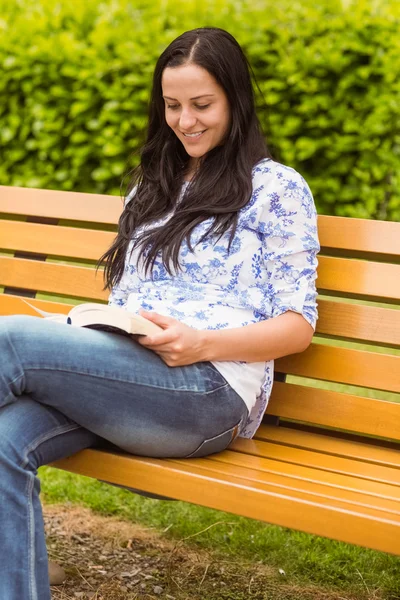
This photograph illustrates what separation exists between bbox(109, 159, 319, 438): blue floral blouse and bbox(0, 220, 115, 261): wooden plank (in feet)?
2.40

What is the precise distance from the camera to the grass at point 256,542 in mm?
3006

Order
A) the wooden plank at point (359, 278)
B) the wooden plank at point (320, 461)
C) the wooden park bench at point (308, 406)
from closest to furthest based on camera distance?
the wooden park bench at point (308, 406) < the wooden plank at point (320, 461) < the wooden plank at point (359, 278)

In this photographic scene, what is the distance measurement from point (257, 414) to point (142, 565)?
2.50 ft

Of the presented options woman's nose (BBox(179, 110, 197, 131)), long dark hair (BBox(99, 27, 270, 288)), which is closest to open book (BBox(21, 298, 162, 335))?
long dark hair (BBox(99, 27, 270, 288))

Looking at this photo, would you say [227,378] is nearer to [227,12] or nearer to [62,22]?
[227,12]

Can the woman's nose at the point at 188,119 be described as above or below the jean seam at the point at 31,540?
above

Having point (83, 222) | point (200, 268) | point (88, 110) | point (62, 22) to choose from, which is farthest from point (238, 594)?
point (62, 22)

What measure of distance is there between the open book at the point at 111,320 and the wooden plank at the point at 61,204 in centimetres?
95

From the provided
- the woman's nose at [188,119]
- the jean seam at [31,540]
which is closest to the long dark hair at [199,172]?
the woman's nose at [188,119]

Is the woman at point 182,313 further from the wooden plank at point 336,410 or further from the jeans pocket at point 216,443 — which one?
the wooden plank at point 336,410

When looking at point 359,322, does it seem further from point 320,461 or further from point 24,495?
point 24,495

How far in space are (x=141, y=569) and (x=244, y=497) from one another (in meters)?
0.98

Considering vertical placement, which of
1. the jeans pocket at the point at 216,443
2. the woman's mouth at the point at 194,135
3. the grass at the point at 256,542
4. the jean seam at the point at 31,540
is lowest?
the grass at the point at 256,542

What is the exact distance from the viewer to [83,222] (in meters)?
3.54
